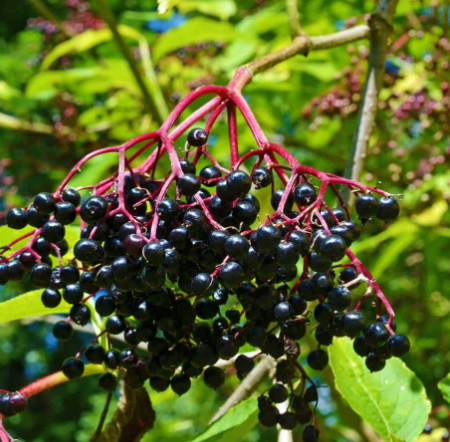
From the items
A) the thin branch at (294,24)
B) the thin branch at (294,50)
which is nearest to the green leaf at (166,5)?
the thin branch at (294,50)

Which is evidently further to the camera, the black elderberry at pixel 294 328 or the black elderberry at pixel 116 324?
the black elderberry at pixel 116 324

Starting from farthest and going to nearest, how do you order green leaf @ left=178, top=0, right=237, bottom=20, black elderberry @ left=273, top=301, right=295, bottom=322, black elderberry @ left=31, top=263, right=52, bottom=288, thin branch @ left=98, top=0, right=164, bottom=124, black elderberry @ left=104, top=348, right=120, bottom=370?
green leaf @ left=178, top=0, right=237, bottom=20
thin branch @ left=98, top=0, right=164, bottom=124
black elderberry @ left=104, top=348, right=120, bottom=370
black elderberry @ left=31, top=263, right=52, bottom=288
black elderberry @ left=273, top=301, right=295, bottom=322

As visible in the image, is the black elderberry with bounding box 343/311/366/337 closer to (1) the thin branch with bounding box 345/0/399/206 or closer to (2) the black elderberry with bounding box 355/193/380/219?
(2) the black elderberry with bounding box 355/193/380/219

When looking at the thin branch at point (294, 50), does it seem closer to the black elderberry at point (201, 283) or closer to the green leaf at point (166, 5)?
the green leaf at point (166, 5)

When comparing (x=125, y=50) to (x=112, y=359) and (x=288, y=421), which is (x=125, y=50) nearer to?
(x=112, y=359)

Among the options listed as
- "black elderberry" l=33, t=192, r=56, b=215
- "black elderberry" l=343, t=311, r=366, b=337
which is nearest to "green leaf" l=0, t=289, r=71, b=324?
"black elderberry" l=33, t=192, r=56, b=215

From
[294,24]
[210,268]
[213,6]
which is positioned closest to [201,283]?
[210,268]

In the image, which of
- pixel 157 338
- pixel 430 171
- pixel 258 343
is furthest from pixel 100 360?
pixel 430 171
